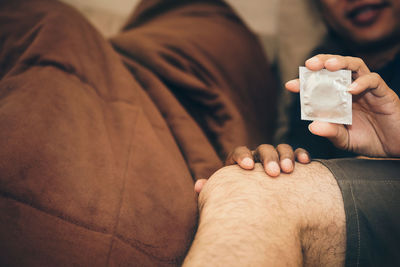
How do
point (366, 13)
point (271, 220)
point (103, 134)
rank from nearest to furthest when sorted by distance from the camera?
1. point (271, 220)
2. point (103, 134)
3. point (366, 13)

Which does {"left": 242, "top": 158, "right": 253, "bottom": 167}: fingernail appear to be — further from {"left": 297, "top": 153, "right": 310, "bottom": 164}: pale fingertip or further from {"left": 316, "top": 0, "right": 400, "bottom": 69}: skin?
{"left": 316, "top": 0, "right": 400, "bottom": 69}: skin

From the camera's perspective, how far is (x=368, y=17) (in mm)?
1014

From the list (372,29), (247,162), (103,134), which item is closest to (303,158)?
(247,162)

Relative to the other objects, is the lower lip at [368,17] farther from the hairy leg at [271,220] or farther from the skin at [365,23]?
the hairy leg at [271,220]

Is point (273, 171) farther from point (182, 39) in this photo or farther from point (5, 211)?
point (182, 39)

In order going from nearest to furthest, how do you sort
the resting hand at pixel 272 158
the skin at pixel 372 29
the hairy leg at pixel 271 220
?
the hairy leg at pixel 271 220
the resting hand at pixel 272 158
the skin at pixel 372 29

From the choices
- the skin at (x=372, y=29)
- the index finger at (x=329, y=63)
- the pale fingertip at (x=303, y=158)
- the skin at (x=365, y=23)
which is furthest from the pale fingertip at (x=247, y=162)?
the skin at (x=365, y=23)

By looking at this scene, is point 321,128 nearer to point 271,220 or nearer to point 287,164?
point 287,164

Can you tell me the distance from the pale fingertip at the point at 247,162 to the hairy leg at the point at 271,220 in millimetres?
14

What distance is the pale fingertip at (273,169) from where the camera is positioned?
19.5 inches

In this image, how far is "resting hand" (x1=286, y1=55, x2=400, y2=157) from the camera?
48 centimetres

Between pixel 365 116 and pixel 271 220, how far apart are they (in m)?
0.36

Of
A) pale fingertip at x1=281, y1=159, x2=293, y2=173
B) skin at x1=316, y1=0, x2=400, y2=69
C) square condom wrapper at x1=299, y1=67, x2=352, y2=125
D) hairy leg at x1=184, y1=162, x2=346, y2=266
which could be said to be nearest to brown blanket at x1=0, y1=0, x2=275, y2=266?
hairy leg at x1=184, y1=162, x2=346, y2=266

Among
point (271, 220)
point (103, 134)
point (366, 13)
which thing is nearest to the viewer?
point (271, 220)
